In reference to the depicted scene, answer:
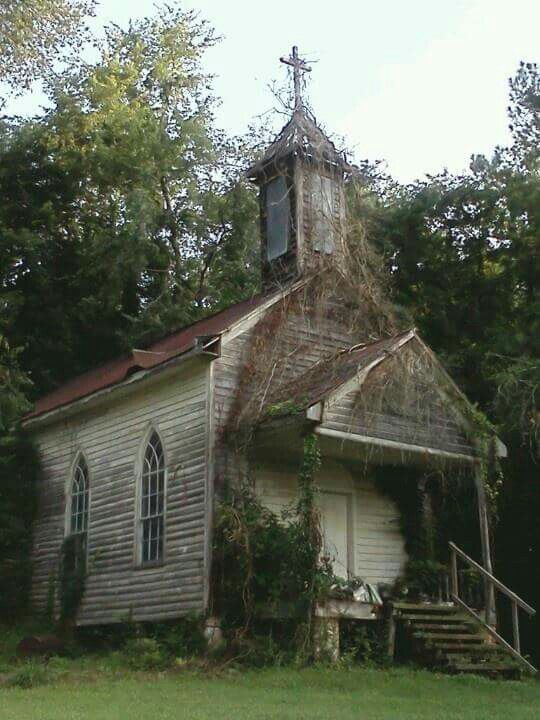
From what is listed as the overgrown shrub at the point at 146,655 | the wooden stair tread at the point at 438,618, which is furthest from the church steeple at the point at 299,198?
the overgrown shrub at the point at 146,655

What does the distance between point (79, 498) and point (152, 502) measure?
296 centimetres

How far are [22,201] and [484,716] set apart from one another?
2410 cm

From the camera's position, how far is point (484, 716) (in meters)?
12.1

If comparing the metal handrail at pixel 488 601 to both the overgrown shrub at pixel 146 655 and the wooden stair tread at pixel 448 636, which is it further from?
the overgrown shrub at pixel 146 655

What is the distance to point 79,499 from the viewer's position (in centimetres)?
2161

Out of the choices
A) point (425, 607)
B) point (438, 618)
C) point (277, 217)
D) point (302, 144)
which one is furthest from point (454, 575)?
point (302, 144)

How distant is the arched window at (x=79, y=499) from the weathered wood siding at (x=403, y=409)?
266 inches

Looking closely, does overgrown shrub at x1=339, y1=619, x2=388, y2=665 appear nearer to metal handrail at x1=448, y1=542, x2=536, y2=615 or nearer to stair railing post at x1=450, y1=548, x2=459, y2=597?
stair railing post at x1=450, y1=548, x2=459, y2=597

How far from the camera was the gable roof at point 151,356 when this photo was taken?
19.1 m

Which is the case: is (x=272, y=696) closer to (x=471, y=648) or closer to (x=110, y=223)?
(x=471, y=648)

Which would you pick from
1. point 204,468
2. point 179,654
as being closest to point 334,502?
point 204,468

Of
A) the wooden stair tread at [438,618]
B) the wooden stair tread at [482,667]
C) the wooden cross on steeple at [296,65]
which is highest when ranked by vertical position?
the wooden cross on steeple at [296,65]

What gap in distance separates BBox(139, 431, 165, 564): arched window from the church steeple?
4.62m

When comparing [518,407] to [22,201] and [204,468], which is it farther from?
[22,201]
